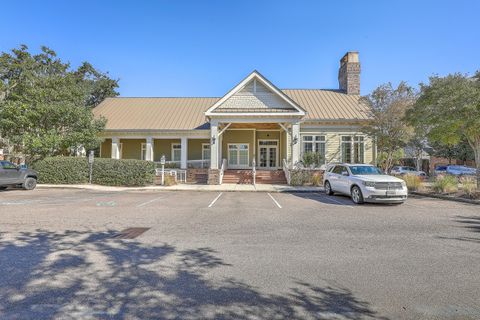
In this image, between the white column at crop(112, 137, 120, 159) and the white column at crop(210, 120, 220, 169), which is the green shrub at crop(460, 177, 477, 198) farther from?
the white column at crop(112, 137, 120, 159)

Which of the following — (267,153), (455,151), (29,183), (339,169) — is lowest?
(29,183)

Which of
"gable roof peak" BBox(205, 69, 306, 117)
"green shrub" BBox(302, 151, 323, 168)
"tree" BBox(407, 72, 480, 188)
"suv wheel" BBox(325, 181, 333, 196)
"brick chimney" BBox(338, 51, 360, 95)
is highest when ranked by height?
"brick chimney" BBox(338, 51, 360, 95)

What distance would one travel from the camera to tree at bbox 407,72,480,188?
12.0m

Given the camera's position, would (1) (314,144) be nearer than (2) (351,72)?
Yes

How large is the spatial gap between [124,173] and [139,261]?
14563mm

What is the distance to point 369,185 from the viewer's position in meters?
10.7

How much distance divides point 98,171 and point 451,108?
19.9m

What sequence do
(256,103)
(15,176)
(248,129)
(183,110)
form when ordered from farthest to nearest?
(183,110), (248,129), (256,103), (15,176)

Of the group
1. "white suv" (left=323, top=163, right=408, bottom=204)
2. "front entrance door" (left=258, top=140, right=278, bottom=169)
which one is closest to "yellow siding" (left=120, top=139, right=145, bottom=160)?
"front entrance door" (left=258, top=140, right=278, bottom=169)

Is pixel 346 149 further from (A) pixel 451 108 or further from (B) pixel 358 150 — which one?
(A) pixel 451 108

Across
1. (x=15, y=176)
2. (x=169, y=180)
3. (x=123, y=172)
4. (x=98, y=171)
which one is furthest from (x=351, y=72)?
(x=15, y=176)

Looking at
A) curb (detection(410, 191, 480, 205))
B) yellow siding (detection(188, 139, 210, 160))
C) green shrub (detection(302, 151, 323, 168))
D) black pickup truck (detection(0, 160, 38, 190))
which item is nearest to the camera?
curb (detection(410, 191, 480, 205))

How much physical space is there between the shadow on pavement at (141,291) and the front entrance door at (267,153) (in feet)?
64.2

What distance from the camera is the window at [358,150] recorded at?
2225 centimetres
